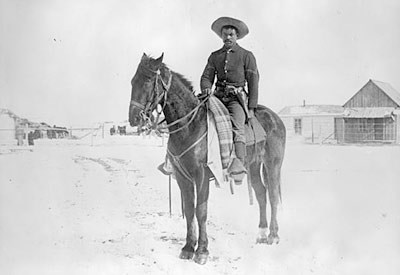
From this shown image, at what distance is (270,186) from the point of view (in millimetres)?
2215

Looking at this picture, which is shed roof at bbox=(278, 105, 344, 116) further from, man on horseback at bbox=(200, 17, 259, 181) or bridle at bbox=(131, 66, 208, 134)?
bridle at bbox=(131, 66, 208, 134)

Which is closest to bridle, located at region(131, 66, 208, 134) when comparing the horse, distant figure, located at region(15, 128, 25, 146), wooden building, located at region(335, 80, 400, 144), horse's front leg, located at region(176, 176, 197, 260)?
the horse

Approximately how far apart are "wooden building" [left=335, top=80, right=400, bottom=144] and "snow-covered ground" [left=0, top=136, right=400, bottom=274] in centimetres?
7

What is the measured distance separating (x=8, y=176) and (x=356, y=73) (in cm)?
198

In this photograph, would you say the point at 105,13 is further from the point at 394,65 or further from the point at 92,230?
the point at 394,65

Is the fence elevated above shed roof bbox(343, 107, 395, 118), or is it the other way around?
shed roof bbox(343, 107, 395, 118)

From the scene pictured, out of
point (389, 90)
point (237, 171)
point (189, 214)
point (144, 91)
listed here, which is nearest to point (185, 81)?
point (144, 91)

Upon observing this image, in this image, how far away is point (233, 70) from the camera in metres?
2.09

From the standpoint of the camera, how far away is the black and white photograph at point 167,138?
2.19 metres

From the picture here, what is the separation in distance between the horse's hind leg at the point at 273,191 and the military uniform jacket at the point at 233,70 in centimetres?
35

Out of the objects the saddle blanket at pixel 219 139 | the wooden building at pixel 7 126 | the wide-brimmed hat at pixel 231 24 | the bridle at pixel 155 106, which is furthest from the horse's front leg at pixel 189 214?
the wooden building at pixel 7 126

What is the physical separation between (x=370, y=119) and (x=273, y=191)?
0.67 m

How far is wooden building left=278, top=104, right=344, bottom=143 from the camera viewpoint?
2246mm

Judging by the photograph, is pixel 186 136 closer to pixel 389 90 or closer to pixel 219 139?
pixel 219 139
